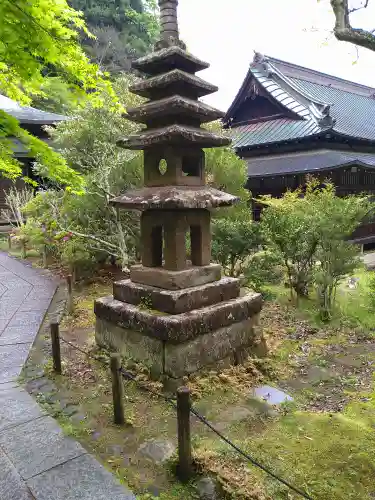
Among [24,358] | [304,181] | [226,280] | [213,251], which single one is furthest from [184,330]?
[304,181]

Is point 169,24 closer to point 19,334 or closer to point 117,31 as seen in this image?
point 19,334

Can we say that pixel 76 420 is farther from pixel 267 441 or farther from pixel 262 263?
pixel 262 263

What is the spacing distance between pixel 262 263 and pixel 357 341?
2937 millimetres

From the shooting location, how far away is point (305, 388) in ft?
18.1

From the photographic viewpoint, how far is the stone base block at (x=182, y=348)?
5.20 metres

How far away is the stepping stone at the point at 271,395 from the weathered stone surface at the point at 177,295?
1431 mm

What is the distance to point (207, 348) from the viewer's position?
550 cm

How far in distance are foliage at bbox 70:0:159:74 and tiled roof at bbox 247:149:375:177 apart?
21.1 metres

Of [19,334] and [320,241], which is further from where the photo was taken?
[320,241]

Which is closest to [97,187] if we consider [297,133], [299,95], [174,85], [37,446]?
[174,85]

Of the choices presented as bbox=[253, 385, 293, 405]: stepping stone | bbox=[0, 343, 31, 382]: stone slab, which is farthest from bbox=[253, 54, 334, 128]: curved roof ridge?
bbox=[0, 343, 31, 382]: stone slab

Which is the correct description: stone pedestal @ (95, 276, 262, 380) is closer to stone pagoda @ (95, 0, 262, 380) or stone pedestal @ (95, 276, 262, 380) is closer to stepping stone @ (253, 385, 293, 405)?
stone pagoda @ (95, 0, 262, 380)

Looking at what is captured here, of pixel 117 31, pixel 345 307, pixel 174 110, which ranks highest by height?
pixel 117 31

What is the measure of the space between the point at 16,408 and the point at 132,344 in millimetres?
1758
